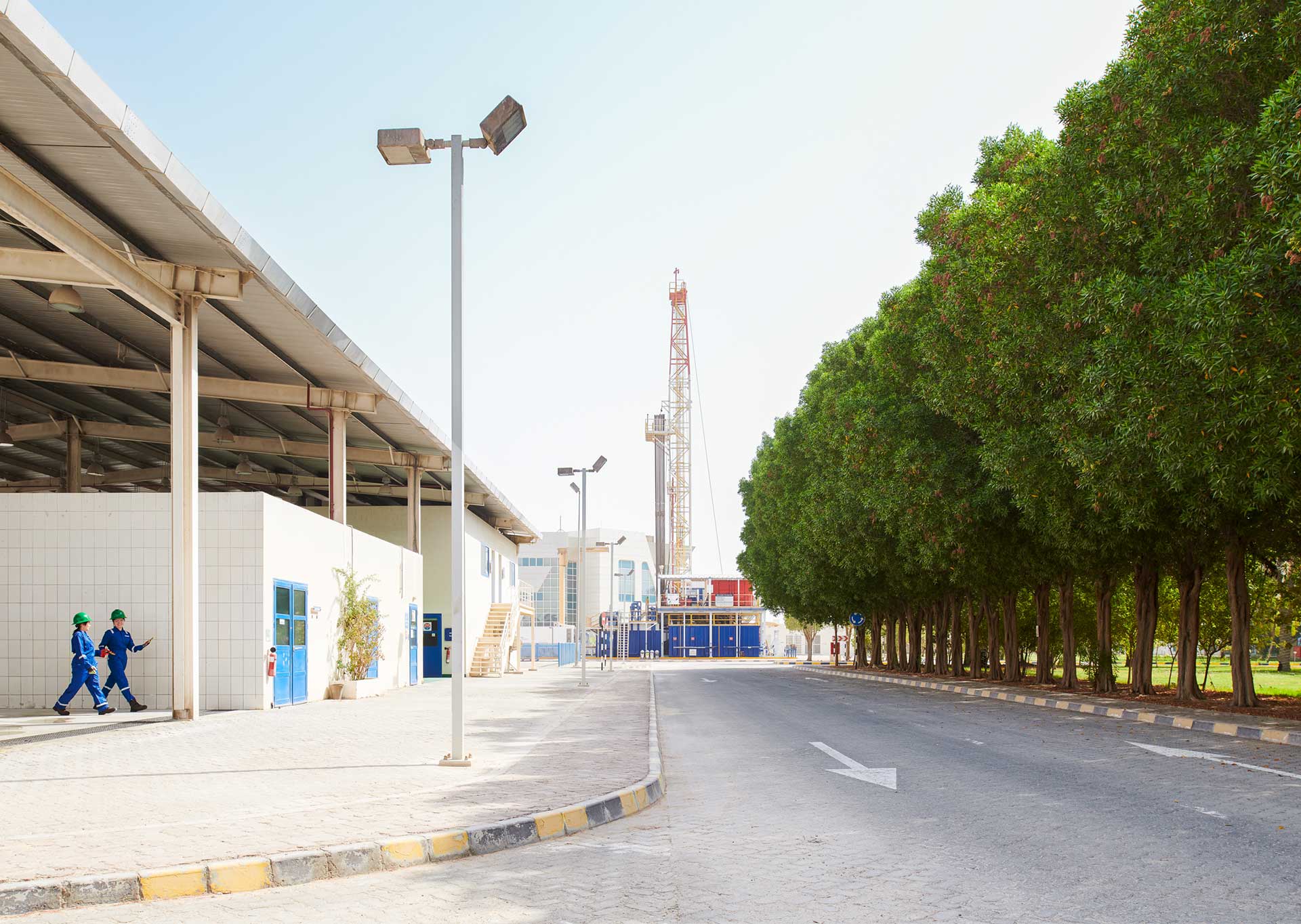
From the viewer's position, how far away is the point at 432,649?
4078 centimetres

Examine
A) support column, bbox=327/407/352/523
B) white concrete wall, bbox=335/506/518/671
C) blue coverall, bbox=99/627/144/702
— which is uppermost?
support column, bbox=327/407/352/523

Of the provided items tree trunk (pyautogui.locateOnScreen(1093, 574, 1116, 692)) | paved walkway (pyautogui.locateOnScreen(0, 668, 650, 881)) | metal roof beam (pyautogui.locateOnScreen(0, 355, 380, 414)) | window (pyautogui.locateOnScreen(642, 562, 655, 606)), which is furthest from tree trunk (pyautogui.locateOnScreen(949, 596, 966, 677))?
window (pyautogui.locateOnScreen(642, 562, 655, 606))

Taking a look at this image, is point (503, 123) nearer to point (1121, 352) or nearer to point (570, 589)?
point (1121, 352)

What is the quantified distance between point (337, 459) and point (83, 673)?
28.4ft

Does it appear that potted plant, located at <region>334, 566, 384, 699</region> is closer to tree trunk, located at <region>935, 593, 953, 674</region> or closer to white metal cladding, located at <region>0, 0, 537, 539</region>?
white metal cladding, located at <region>0, 0, 537, 539</region>

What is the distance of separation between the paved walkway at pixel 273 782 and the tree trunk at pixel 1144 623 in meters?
12.0

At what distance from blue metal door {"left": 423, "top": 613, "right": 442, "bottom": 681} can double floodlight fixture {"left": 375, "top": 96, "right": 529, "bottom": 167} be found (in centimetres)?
2939

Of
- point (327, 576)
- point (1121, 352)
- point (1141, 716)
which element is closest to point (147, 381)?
point (327, 576)

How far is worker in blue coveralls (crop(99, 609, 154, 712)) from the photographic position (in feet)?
58.5

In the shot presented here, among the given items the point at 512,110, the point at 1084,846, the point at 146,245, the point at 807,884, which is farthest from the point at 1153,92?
the point at 146,245

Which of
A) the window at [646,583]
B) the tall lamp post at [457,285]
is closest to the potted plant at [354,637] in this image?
the tall lamp post at [457,285]

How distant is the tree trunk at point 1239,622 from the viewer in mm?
19875

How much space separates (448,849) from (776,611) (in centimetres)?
5507

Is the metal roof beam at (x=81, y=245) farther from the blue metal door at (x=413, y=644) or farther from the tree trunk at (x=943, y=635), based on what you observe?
the tree trunk at (x=943, y=635)
